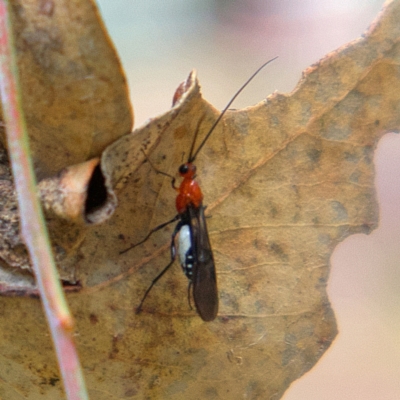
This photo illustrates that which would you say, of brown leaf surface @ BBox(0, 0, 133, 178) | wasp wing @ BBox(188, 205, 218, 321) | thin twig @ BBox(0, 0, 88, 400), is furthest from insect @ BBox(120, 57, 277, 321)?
thin twig @ BBox(0, 0, 88, 400)

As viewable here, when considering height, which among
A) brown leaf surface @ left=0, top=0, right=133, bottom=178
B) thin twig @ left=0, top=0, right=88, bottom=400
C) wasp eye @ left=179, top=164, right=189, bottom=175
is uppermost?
wasp eye @ left=179, top=164, right=189, bottom=175

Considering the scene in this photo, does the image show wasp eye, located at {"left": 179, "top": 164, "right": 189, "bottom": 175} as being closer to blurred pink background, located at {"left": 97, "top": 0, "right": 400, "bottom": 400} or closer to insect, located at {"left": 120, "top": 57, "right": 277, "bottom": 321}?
insect, located at {"left": 120, "top": 57, "right": 277, "bottom": 321}

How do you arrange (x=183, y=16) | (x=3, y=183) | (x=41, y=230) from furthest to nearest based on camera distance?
(x=183, y=16)
(x=3, y=183)
(x=41, y=230)

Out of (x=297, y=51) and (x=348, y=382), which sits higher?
(x=297, y=51)

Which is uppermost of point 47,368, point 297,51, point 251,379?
point 297,51

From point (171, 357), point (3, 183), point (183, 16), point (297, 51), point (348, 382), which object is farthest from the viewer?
point (183, 16)

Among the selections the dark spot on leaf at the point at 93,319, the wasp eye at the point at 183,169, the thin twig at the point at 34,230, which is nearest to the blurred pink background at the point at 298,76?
the wasp eye at the point at 183,169

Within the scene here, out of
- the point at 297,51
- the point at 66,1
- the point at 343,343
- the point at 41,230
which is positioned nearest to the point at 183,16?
the point at 297,51

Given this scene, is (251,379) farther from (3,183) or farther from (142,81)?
(142,81)
